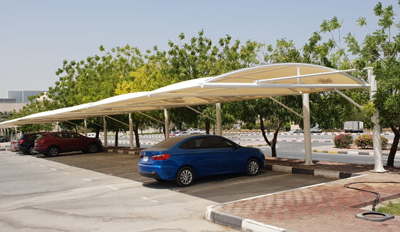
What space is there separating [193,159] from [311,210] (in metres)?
4.52

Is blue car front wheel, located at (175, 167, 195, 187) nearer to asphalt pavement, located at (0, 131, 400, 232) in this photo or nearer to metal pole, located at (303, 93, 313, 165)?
asphalt pavement, located at (0, 131, 400, 232)

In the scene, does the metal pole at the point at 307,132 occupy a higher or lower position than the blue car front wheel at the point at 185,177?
higher

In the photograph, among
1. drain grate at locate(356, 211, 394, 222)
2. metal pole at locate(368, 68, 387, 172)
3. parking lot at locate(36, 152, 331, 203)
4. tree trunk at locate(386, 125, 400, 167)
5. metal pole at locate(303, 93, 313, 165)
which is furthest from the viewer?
metal pole at locate(303, 93, 313, 165)

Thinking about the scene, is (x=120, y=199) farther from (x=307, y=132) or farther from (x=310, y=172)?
(x=307, y=132)

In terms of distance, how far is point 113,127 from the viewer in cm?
3225

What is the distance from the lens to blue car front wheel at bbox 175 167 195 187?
35.8 ft

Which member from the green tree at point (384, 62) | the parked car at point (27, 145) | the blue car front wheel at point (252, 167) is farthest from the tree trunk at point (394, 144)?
the parked car at point (27, 145)

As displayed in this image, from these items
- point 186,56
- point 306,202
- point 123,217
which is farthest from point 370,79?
point 186,56

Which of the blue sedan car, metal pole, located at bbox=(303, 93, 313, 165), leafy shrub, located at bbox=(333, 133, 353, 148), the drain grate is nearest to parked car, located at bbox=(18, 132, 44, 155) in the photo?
the blue sedan car

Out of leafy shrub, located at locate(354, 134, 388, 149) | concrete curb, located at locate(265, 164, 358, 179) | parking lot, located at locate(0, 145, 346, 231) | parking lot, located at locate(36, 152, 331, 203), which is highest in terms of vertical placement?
leafy shrub, located at locate(354, 134, 388, 149)

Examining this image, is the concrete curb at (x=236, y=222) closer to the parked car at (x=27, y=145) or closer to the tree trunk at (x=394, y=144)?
the tree trunk at (x=394, y=144)

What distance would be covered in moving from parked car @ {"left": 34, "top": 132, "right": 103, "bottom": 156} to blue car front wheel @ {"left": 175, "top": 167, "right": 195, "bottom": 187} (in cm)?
1674

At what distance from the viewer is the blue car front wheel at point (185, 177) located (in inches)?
430

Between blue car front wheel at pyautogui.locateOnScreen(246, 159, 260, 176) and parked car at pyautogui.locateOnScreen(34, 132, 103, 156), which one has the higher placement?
parked car at pyautogui.locateOnScreen(34, 132, 103, 156)
